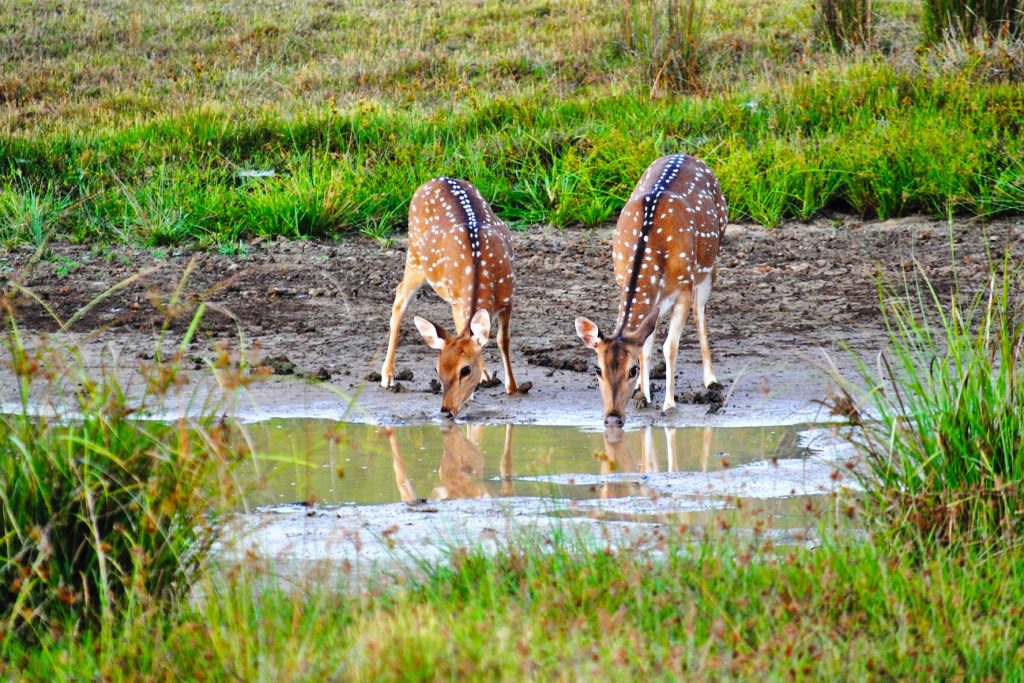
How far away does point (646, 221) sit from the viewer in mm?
9430

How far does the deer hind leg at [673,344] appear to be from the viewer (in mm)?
8883

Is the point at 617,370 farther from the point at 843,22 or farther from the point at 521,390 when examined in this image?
the point at 843,22

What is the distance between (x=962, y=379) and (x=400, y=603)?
7.98 ft

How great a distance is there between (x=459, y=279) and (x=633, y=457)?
95.6 inches

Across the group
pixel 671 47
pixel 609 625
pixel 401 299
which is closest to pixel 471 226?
pixel 401 299

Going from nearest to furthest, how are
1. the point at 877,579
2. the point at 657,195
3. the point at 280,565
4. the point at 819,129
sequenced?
the point at 877,579
the point at 280,565
the point at 657,195
the point at 819,129

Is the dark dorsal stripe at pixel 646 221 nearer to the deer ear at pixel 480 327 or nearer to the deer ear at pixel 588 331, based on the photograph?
the deer ear at pixel 588 331

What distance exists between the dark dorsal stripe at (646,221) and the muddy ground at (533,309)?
640 millimetres

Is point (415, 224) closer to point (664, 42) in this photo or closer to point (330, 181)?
point (330, 181)

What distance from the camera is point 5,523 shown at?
484cm

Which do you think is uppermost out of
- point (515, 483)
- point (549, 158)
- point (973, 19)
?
point (973, 19)

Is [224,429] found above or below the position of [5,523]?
above

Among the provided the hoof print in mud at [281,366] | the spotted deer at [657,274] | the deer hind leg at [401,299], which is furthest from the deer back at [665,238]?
the hoof print in mud at [281,366]

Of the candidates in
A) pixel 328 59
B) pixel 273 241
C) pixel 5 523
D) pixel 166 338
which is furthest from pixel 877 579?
pixel 328 59
